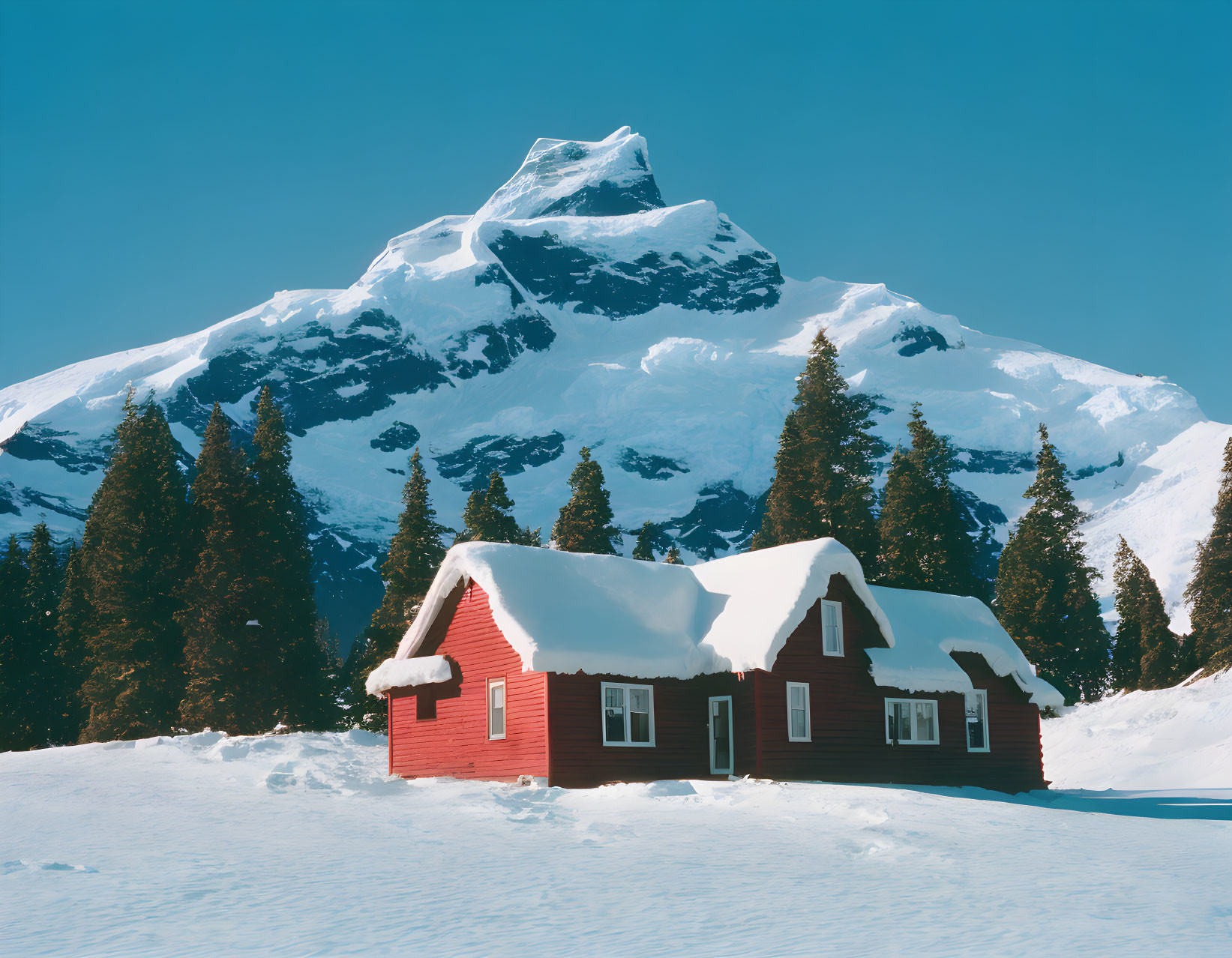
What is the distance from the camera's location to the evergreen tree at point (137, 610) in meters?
43.8

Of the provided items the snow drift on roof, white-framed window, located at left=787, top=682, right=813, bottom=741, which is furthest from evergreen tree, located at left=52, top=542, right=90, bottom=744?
the snow drift on roof

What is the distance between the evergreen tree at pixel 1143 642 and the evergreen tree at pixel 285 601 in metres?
53.4

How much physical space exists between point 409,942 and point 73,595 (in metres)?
44.5

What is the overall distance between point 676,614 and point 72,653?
30.9 m

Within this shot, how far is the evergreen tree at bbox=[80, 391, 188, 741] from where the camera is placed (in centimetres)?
4375

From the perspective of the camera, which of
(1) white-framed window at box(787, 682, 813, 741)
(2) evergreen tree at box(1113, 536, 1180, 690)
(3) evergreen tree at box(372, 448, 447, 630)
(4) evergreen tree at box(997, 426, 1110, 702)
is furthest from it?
(2) evergreen tree at box(1113, 536, 1180, 690)

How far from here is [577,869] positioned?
16203 millimetres

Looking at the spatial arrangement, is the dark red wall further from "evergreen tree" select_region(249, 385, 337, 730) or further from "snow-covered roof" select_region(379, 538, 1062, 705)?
"evergreen tree" select_region(249, 385, 337, 730)

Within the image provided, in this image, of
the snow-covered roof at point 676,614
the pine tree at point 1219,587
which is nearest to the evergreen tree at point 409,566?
the snow-covered roof at point 676,614

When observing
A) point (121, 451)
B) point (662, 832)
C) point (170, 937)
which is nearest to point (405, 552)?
point (121, 451)

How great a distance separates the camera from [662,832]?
770 inches

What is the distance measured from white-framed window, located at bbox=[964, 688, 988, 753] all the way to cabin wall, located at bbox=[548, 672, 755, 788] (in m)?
8.95

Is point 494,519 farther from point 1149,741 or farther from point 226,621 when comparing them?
point 1149,741

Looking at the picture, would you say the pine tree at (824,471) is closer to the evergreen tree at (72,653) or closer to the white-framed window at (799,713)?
A: the white-framed window at (799,713)
